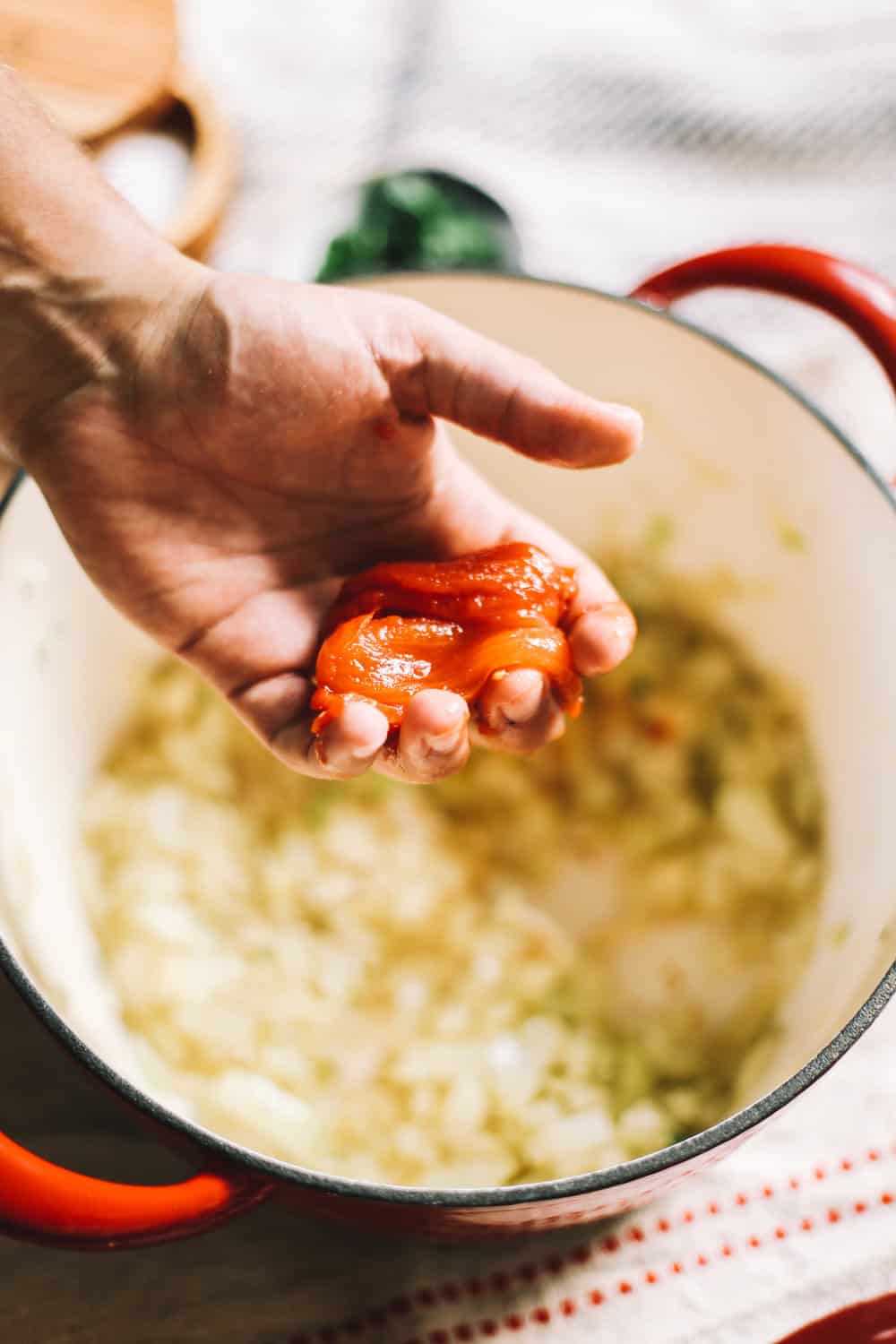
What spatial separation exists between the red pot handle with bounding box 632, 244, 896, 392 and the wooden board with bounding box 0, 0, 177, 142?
2.61 ft

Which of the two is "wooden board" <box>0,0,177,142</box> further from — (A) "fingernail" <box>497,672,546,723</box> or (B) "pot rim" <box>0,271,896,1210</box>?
(B) "pot rim" <box>0,271,896,1210</box>

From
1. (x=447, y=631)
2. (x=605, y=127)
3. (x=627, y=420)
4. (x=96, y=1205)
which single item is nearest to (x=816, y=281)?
(x=627, y=420)

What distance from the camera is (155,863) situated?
1192mm

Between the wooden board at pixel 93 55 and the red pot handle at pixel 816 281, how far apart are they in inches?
31.3

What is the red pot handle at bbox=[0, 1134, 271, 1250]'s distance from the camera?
0.71 meters

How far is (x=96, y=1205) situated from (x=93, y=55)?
53.9 inches

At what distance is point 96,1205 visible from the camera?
0.72 metres

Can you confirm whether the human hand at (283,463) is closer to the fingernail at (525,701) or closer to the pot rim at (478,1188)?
the fingernail at (525,701)

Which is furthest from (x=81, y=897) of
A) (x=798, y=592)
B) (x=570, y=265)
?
(x=570, y=265)

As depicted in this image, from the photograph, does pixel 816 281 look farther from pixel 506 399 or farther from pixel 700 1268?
pixel 700 1268

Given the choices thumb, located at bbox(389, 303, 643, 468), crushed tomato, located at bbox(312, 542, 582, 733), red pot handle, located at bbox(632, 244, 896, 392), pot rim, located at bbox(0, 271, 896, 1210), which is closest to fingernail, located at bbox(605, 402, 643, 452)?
thumb, located at bbox(389, 303, 643, 468)

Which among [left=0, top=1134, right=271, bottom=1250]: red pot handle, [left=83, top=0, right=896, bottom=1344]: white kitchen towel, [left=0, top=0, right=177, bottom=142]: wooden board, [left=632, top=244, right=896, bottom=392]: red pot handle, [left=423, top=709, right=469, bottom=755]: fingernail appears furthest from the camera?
[left=83, top=0, right=896, bottom=1344]: white kitchen towel

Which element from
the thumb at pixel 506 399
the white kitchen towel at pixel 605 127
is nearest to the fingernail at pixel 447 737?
the thumb at pixel 506 399

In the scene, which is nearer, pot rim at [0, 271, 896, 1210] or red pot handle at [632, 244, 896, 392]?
pot rim at [0, 271, 896, 1210]
